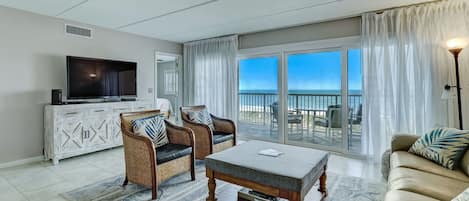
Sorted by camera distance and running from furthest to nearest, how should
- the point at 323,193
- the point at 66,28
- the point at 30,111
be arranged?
the point at 66,28, the point at 30,111, the point at 323,193

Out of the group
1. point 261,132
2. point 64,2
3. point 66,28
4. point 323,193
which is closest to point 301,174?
point 323,193

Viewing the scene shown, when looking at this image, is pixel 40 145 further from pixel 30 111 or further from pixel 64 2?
pixel 64 2

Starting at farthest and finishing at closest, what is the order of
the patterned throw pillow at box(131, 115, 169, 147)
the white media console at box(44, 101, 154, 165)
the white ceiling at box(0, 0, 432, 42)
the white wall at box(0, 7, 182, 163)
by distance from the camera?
1. the white media console at box(44, 101, 154, 165)
2. the white wall at box(0, 7, 182, 163)
3. the white ceiling at box(0, 0, 432, 42)
4. the patterned throw pillow at box(131, 115, 169, 147)

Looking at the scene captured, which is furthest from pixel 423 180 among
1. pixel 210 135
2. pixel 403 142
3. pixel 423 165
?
pixel 210 135

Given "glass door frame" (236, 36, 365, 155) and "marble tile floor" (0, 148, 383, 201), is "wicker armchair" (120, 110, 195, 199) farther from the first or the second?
"glass door frame" (236, 36, 365, 155)

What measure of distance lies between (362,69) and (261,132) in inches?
90.7

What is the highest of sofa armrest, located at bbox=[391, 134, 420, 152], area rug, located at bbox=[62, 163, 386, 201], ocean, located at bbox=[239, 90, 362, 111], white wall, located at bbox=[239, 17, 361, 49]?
white wall, located at bbox=[239, 17, 361, 49]

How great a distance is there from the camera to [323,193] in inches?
96.5

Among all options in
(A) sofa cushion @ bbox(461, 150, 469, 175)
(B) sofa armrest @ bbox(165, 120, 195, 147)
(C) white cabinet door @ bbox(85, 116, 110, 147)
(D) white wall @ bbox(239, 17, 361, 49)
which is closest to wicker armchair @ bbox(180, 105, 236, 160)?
(B) sofa armrest @ bbox(165, 120, 195, 147)

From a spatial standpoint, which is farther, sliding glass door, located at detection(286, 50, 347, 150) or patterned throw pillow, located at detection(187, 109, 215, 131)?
sliding glass door, located at detection(286, 50, 347, 150)

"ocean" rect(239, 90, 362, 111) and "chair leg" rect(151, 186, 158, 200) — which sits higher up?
"ocean" rect(239, 90, 362, 111)

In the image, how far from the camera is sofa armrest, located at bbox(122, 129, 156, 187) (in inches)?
95.8

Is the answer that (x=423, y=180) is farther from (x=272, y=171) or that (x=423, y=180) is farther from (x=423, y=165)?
(x=272, y=171)

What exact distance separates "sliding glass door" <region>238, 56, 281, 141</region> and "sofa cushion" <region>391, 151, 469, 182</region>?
260 centimetres
